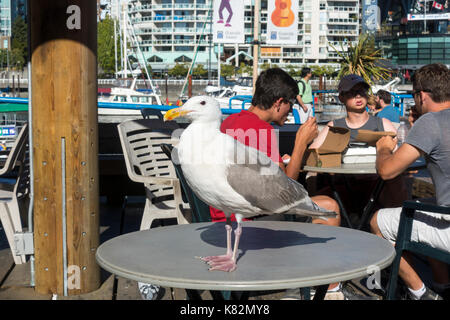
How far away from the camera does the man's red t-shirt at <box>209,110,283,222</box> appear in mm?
2578

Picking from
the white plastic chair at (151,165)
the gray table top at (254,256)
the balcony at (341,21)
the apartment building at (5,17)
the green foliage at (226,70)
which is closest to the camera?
the gray table top at (254,256)

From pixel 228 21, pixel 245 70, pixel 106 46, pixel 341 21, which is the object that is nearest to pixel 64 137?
pixel 228 21

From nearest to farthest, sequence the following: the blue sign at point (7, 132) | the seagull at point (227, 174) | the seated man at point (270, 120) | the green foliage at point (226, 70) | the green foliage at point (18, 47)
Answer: the seagull at point (227, 174) < the seated man at point (270, 120) < the blue sign at point (7, 132) < the green foliage at point (18, 47) < the green foliage at point (226, 70)

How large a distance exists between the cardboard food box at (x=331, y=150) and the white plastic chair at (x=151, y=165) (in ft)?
2.70

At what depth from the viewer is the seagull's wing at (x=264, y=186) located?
1.78 m

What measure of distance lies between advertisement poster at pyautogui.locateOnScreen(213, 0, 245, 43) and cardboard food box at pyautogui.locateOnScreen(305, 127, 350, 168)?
9119 mm

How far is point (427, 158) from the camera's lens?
2.60 meters

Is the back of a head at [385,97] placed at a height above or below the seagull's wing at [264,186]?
above

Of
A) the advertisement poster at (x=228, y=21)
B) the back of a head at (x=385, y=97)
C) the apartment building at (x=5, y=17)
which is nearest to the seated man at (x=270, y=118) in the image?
the apartment building at (x=5, y=17)

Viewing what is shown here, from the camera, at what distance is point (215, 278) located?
62.3 inches

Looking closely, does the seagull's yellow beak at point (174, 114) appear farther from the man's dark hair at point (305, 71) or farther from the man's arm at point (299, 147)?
the man's dark hair at point (305, 71)

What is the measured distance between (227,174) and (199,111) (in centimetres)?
24

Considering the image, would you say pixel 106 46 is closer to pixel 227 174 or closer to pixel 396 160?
pixel 396 160
